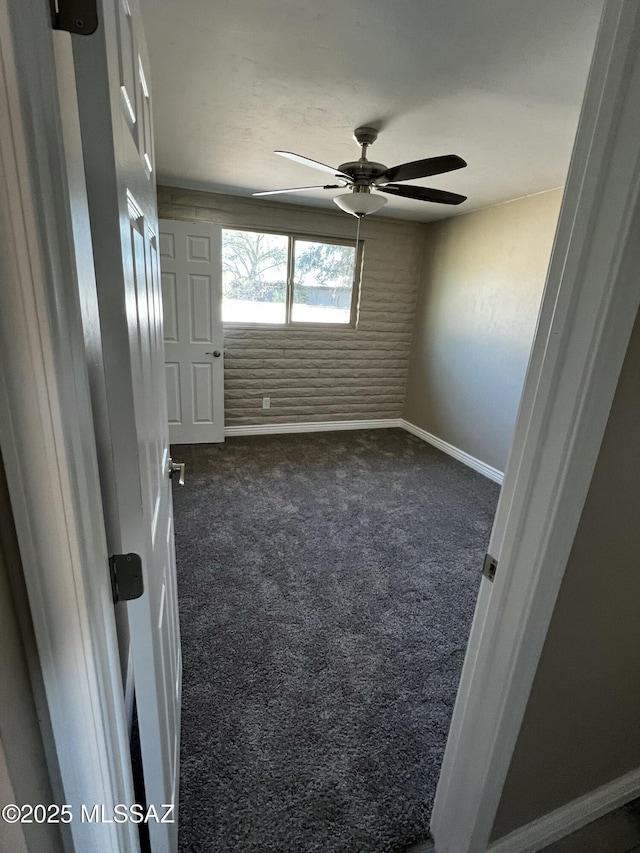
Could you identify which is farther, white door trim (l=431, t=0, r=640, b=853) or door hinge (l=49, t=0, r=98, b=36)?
white door trim (l=431, t=0, r=640, b=853)

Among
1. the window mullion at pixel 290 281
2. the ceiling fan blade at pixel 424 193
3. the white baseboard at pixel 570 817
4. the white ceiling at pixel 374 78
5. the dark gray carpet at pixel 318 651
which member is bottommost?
the dark gray carpet at pixel 318 651

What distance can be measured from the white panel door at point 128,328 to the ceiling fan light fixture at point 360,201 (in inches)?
57.4

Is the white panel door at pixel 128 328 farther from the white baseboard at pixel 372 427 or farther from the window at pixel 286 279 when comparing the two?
the white baseboard at pixel 372 427

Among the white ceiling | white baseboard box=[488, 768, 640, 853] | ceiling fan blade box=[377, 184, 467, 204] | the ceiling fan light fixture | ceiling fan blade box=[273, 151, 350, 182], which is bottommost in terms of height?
white baseboard box=[488, 768, 640, 853]

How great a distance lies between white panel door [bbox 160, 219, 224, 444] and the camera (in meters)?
3.46

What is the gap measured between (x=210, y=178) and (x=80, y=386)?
334 cm

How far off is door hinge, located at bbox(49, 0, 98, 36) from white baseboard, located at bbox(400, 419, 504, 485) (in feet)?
11.5

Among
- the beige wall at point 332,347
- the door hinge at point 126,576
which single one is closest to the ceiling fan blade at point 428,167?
the door hinge at point 126,576

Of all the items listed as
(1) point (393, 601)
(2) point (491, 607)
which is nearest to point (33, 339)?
(2) point (491, 607)

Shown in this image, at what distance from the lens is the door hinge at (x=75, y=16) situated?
452 mm

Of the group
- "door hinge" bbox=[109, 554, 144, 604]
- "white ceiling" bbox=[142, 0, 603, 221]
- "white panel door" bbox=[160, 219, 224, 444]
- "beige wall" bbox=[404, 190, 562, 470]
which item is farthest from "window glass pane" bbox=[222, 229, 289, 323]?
"door hinge" bbox=[109, 554, 144, 604]

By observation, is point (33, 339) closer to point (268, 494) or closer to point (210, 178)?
point (268, 494)

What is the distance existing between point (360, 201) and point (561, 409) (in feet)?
6.40

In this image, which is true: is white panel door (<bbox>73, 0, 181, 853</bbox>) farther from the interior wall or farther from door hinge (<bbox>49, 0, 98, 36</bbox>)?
the interior wall
